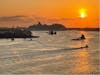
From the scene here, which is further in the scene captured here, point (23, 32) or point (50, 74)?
point (23, 32)

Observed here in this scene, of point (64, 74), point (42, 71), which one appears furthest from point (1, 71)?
point (64, 74)

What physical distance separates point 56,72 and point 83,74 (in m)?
2.29

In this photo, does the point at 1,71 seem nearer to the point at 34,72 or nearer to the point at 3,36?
the point at 34,72

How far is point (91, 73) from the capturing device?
24.3 meters

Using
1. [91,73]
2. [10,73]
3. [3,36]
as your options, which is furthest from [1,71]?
[3,36]

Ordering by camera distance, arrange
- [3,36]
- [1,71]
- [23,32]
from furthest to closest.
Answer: [23,32], [3,36], [1,71]

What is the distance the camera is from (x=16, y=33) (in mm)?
134375

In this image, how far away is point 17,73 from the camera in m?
23.9

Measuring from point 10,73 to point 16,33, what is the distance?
365 ft

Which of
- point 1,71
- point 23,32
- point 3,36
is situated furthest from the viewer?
point 23,32

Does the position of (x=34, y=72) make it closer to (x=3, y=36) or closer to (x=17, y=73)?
(x=17, y=73)

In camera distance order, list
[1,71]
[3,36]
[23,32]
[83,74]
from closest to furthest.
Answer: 1. [83,74]
2. [1,71]
3. [3,36]
4. [23,32]

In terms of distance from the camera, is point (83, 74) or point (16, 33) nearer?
point (83, 74)

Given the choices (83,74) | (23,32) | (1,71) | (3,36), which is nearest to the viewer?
(83,74)
